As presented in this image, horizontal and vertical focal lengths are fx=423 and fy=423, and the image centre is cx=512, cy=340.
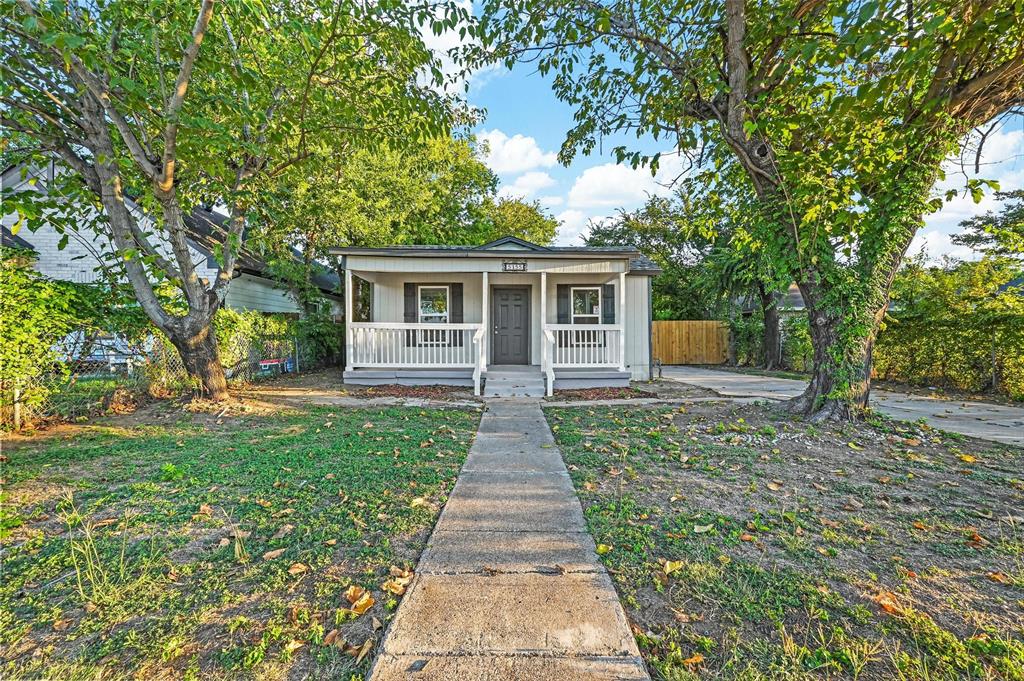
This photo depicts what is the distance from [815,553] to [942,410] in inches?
287

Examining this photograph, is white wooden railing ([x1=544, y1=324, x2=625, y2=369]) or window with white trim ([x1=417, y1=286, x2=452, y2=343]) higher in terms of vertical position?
window with white trim ([x1=417, y1=286, x2=452, y2=343])

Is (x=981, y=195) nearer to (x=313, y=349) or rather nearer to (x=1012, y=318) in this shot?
(x=1012, y=318)

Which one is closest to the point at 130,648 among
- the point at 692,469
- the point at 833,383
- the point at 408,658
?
the point at 408,658

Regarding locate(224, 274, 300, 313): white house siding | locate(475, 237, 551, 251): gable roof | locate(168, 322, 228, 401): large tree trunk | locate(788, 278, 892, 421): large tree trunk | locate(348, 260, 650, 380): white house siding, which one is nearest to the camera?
locate(788, 278, 892, 421): large tree trunk

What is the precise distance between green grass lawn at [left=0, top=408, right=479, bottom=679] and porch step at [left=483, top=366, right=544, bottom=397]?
468 cm

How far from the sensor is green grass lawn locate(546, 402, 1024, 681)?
72.9 inches

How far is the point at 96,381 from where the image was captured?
6.67 meters

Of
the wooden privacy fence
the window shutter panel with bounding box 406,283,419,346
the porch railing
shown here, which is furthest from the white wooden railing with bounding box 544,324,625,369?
the wooden privacy fence

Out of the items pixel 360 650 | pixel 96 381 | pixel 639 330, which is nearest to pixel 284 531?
pixel 360 650

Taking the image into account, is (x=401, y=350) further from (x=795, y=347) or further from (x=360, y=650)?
(x=795, y=347)

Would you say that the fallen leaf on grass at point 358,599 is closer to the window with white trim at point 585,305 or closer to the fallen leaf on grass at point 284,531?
the fallen leaf on grass at point 284,531

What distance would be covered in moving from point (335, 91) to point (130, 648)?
26.1ft

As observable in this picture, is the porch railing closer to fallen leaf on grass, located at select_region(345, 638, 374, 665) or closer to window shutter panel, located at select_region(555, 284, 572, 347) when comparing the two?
window shutter panel, located at select_region(555, 284, 572, 347)

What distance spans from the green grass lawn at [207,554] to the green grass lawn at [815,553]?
4.70ft
